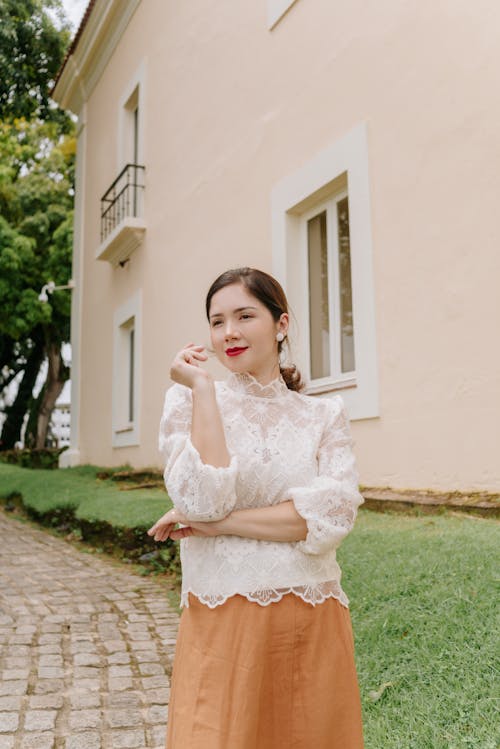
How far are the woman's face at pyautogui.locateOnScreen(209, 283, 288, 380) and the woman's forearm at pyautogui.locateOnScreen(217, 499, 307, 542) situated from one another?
0.38m

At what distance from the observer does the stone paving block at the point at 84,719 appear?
117 inches

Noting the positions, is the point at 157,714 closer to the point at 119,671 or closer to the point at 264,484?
the point at 119,671

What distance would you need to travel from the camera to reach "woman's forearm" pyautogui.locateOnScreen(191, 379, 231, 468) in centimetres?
162

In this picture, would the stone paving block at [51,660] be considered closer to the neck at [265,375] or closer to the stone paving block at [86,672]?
the stone paving block at [86,672]

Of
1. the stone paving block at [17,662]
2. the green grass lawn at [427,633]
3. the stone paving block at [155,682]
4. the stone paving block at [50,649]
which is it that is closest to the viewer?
the green grass lawn at [427,633]

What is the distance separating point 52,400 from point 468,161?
18.9m

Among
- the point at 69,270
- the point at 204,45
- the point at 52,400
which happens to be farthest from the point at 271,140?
the point at 52,400

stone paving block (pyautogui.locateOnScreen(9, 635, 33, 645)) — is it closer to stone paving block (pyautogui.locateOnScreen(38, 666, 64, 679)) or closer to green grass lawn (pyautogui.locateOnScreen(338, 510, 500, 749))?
stone paving block (pyautogui.locateOnScreen(38, 666, 64, 679))

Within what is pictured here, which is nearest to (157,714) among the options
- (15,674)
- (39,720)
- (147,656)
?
(39,720)

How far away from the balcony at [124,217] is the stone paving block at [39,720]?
806cm

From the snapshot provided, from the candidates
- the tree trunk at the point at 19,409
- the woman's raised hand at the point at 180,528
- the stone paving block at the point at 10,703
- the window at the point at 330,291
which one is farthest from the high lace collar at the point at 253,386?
the tree trunk at the point at 19,409

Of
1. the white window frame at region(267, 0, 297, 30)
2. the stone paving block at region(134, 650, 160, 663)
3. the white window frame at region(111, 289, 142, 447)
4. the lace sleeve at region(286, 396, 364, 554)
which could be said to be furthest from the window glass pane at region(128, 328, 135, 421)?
the lace sleeve at region(286, 396, 364, 554)

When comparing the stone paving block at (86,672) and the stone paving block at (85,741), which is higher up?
the stone paving block at (86,672)

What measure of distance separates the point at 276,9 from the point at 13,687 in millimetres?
6480
